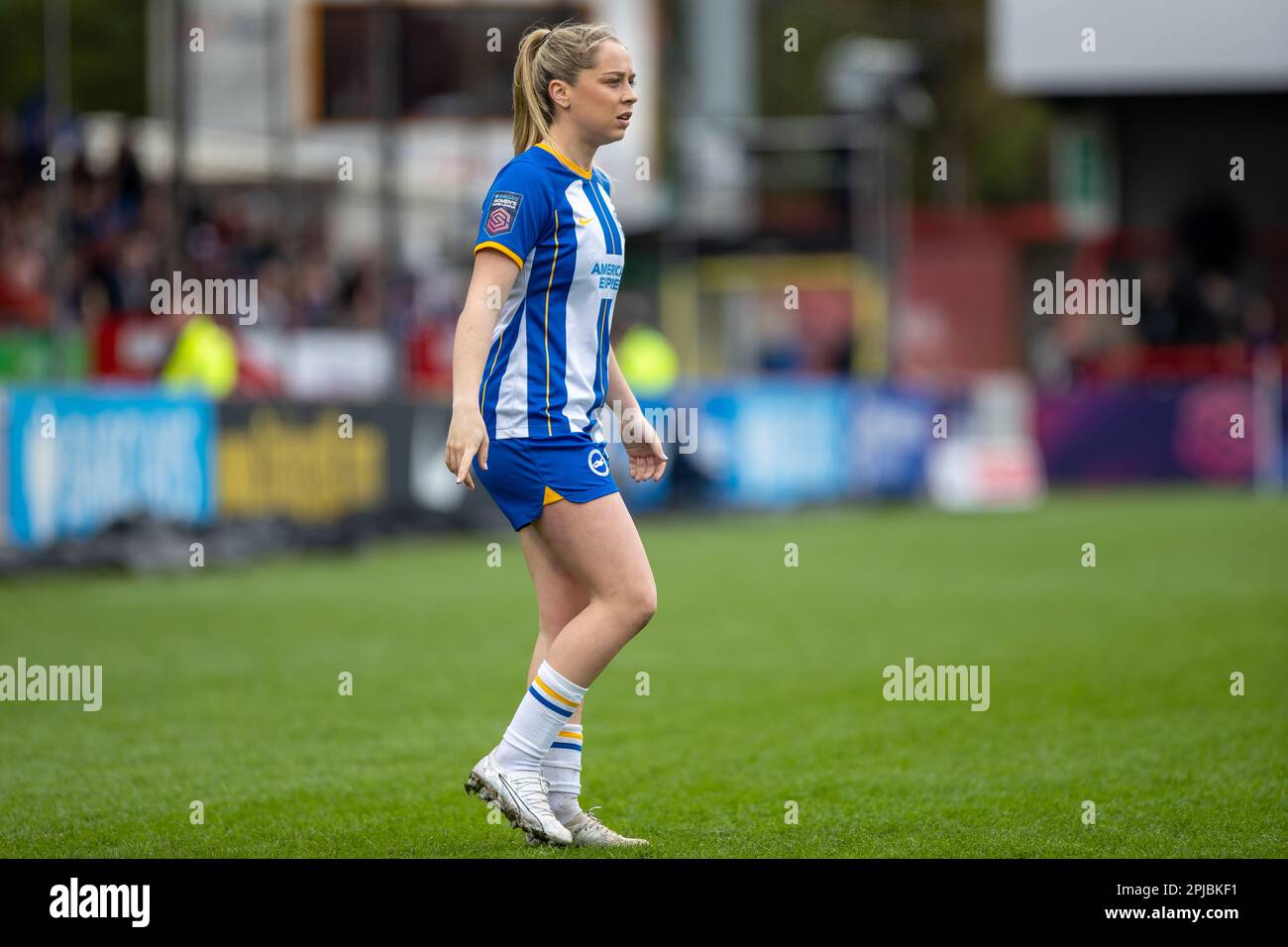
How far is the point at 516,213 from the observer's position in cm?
543

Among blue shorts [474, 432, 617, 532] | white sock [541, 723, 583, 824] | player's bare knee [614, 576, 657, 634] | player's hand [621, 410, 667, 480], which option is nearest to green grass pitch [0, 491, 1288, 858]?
white sock [541, 723, 583, 824]

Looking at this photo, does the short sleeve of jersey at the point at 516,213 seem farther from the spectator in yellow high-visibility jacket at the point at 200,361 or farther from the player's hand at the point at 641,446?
the spectator in yellow high-visibility jacket at the point at 200,361

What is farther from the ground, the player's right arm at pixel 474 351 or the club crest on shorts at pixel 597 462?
the player's right arm at pixel 474 351

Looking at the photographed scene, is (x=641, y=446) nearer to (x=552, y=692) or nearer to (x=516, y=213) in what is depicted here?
(x=552, y=692)

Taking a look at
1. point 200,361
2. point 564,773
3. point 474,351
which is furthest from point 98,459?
point 474,351

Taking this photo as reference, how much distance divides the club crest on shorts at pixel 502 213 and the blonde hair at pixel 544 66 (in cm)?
32

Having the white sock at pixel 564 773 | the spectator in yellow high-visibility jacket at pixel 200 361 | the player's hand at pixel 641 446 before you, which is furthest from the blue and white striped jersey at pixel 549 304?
the spectator in yellow high-visibility jacket at pixel 200 361

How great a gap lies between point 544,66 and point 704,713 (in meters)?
4.01

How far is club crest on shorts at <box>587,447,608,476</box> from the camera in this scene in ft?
18.4

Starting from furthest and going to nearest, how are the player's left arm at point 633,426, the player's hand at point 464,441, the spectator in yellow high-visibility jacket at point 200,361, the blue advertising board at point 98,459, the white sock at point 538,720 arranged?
the spectator in yellow high-visibility jacket at point 200,361, the blue advertising board at point 98,459, the player's left arm at point 633,426, the white sock at point 538,720, the player's hand at point 464,441

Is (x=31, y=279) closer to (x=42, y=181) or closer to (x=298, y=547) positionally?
(x=42, y=181)

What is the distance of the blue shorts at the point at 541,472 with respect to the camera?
5.55 m
